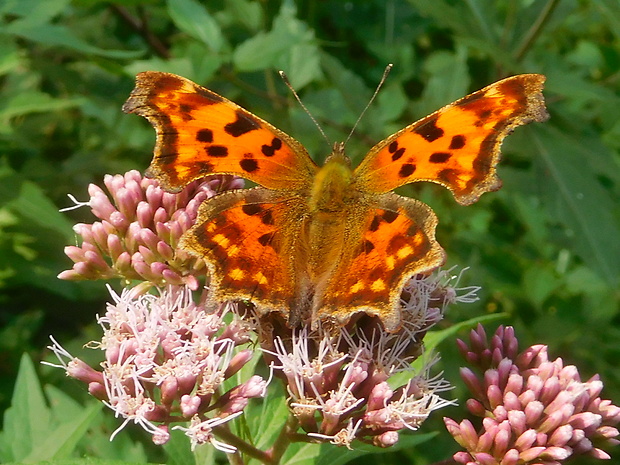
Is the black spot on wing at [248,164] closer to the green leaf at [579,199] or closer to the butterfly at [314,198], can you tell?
the butterfly at [314,198]

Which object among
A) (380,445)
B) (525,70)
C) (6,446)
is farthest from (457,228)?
(6,446)

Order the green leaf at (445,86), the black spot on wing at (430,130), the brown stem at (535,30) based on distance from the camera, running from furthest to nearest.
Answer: the green leaf at (445,86)
the brown stem at (535,30)
the black spot on wing at (430,130)

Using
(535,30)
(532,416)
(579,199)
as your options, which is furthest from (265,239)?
(535,30)

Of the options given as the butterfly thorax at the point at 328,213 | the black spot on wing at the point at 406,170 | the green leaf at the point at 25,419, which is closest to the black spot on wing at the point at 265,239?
the butterfly thorax at the point at 328,213

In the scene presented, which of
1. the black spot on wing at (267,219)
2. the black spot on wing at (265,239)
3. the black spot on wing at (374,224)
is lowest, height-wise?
the black spot on wing at (265,239)

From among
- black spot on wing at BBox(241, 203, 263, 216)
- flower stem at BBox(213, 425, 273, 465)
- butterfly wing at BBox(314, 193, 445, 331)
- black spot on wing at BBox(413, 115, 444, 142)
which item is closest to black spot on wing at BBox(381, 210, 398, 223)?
butterfly wing at BBox(314, 193, 445, 331)

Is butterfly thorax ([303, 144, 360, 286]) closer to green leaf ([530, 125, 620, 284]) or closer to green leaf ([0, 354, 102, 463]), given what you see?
green leaf ([0, 354, 102, 463])

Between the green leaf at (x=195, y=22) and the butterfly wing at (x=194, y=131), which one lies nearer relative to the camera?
the butterfly wing at (x=194, y=131)
